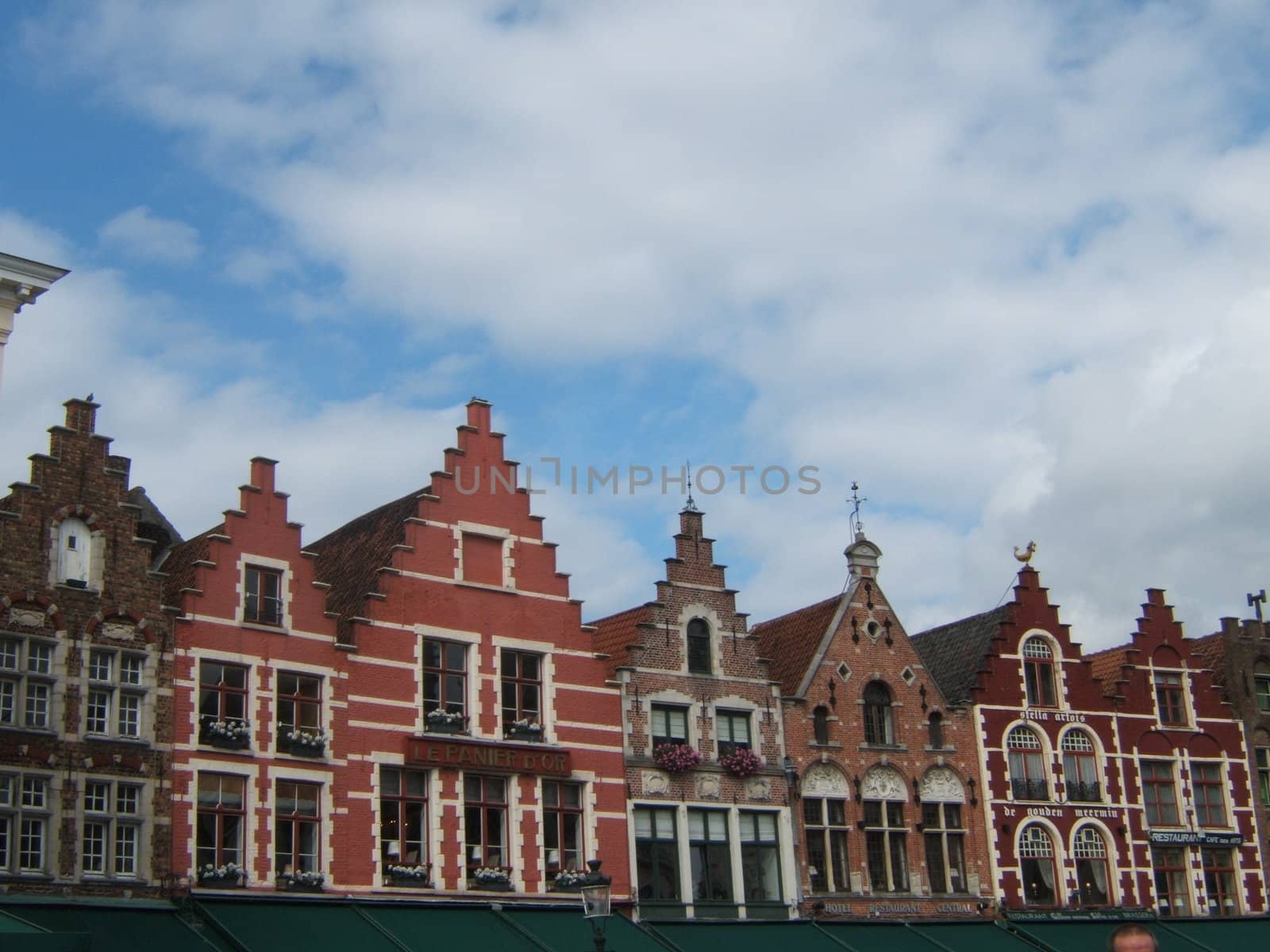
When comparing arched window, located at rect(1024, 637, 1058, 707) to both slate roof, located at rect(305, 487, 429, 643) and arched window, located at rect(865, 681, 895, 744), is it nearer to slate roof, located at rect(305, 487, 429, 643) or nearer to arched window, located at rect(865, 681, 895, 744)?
arched window, located at rect(865, 681, 895, 744)

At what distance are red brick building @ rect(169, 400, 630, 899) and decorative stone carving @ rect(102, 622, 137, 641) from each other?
932mm

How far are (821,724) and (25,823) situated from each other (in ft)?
53.6

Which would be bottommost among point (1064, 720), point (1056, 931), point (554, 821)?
point (1056, 931)

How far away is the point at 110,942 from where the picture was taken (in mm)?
24375

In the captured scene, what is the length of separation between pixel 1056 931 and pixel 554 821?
11635 mm

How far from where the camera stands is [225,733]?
1087 inches

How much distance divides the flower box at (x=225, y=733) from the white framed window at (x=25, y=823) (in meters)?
2.70

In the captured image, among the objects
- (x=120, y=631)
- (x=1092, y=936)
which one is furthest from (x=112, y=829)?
(x=1092, y=936)

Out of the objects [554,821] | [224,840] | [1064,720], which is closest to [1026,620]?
[1064,720]

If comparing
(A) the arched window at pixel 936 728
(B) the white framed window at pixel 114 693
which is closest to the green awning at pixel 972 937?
(A) the arched window at pixel 936 728

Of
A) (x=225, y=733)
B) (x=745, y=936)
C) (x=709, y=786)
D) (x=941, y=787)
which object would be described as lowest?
(x=745, y=936)

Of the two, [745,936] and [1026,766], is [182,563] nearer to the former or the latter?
[745,936]

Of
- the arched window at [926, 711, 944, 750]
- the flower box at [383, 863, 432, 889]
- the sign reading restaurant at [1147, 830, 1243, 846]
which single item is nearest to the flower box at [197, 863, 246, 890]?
the flower box at [383, 863, 432, 889]

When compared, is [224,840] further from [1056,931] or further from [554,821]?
[1056,931]
